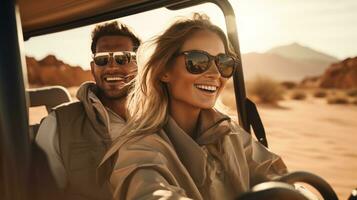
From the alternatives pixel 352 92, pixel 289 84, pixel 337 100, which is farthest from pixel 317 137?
pixel 289 84

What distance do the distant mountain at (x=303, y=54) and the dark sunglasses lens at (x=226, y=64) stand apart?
52.7ft

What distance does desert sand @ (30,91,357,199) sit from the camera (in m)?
6.37

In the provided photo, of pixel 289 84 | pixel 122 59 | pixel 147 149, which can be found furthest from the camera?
A: pixel 289 84

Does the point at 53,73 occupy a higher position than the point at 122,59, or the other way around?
the point at 122,59

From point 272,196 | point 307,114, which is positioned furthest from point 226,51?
point 307,114

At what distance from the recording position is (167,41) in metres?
1.58

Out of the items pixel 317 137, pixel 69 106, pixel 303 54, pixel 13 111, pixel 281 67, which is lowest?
pixel 317 137

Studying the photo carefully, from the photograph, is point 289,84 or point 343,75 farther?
point 289,84

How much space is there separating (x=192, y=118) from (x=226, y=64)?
7.9 inches

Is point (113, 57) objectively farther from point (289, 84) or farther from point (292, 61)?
point (292, 61)

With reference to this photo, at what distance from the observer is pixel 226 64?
1.56m

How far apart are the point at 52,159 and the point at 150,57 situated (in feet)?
1.86

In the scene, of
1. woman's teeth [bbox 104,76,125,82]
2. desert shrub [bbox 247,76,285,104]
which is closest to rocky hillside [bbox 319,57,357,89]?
desert shrub [bbox 247,76,285,104]

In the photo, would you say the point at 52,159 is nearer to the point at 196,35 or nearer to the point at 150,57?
the point at 150,57
